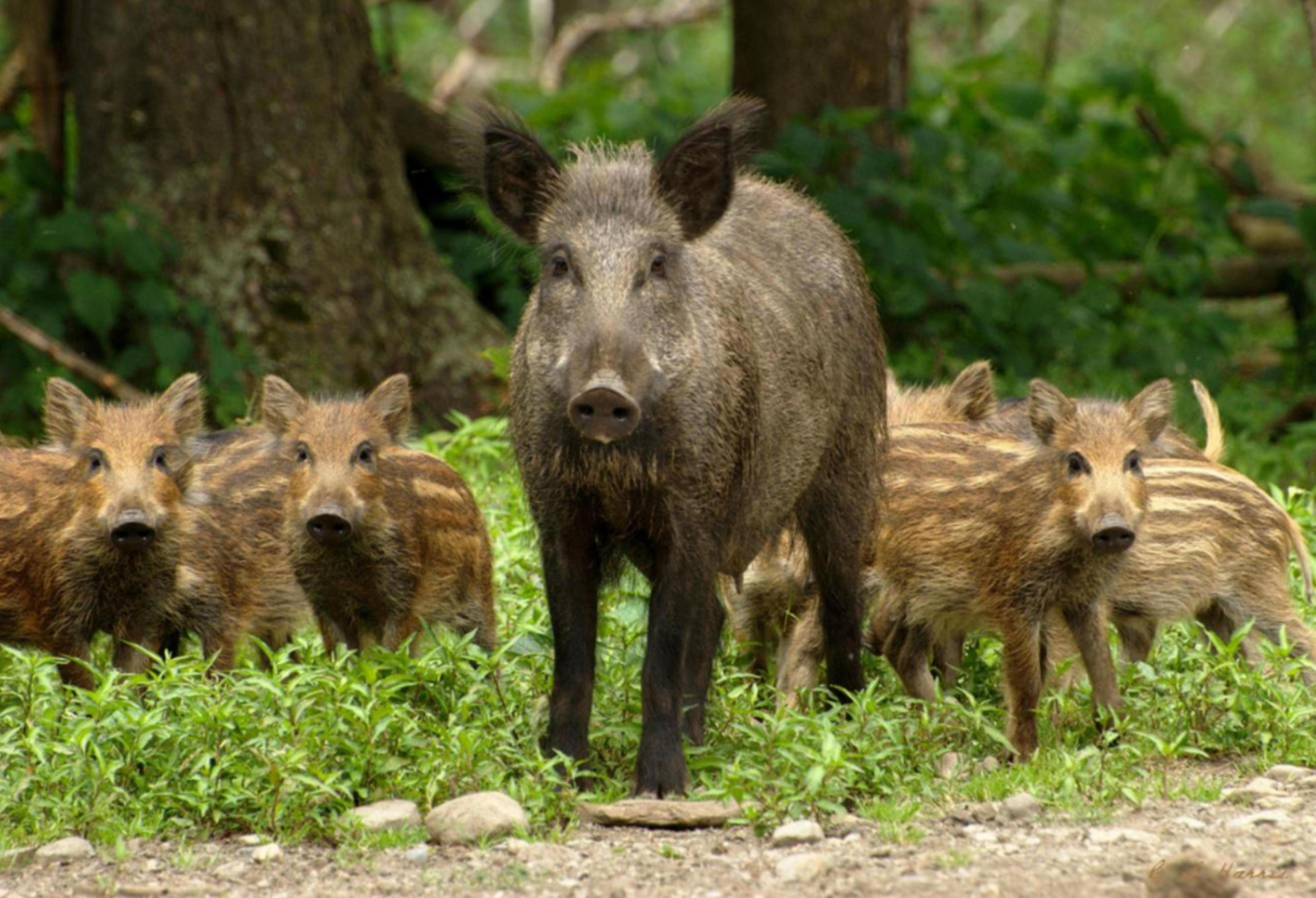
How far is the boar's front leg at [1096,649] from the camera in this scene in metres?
5.91

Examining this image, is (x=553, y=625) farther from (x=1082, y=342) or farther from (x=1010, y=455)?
(x=1082, y=342)

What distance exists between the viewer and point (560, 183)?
5.41m

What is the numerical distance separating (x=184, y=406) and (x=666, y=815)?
254cm

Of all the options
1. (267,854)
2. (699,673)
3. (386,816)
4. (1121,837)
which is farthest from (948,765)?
(267,854)

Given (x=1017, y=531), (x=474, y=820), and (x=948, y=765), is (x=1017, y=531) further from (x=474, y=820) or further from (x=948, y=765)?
(x=474, y=820)

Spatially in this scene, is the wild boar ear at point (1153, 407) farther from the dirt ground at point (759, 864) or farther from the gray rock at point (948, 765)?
the dirt ground at point (759, 864)

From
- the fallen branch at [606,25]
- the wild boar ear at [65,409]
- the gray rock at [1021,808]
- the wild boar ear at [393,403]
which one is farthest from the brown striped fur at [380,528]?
the fallen branch at [606,25]

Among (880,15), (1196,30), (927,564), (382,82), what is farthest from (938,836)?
(1196,30)

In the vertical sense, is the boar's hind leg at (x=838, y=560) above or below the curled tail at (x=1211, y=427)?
below

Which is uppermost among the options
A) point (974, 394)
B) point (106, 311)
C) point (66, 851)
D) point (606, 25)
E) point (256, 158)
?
point (606, 25)

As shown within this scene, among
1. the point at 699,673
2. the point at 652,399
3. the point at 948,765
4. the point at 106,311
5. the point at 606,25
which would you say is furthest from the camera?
the point at 606,25

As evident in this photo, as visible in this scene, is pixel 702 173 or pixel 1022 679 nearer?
pixel 702 173

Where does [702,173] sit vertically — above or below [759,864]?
above

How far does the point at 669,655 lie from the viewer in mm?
5195
